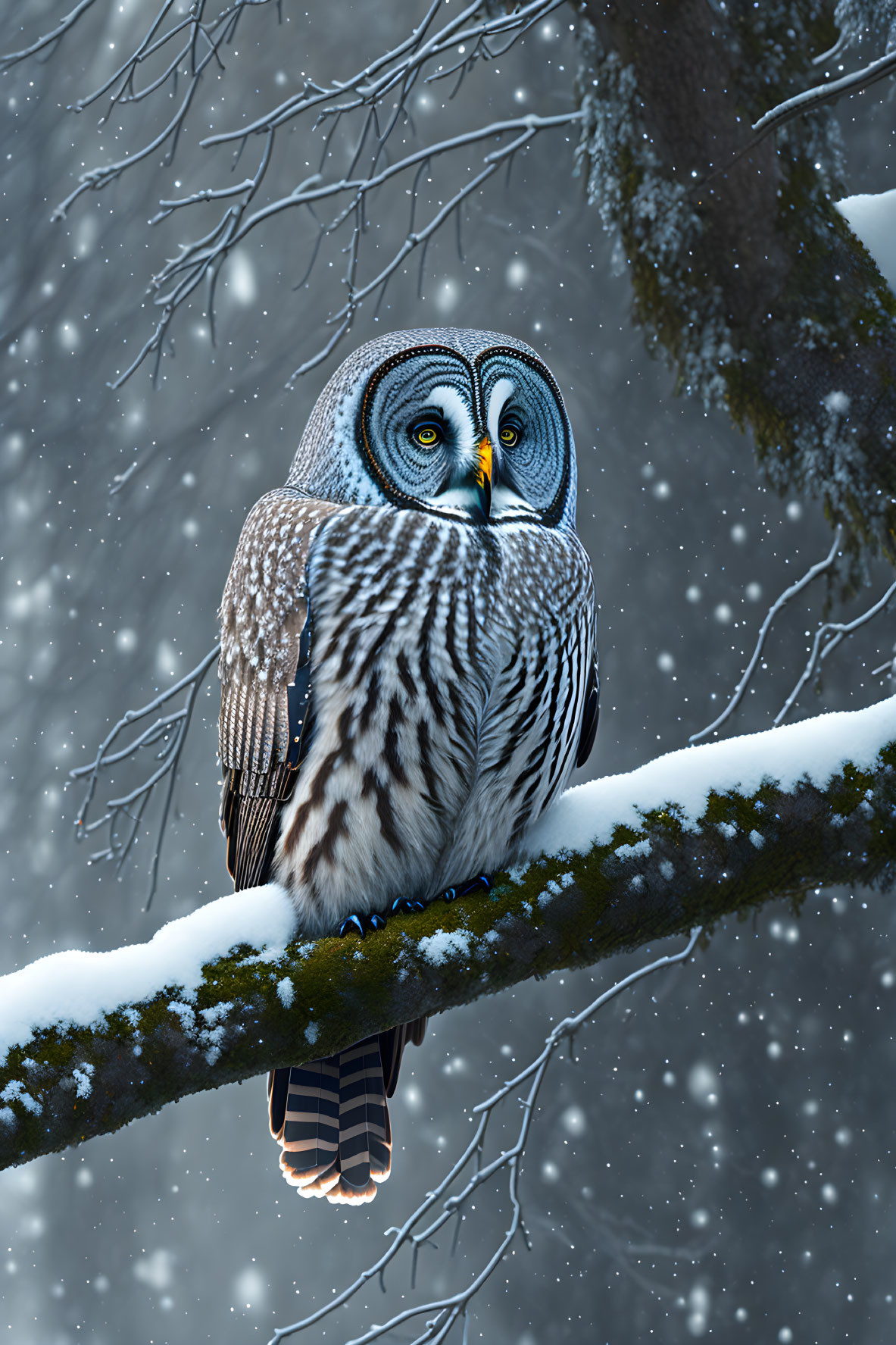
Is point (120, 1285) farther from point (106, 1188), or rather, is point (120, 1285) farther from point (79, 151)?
point (79, 151)

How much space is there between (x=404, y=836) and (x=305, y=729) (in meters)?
0.26

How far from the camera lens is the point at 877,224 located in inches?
127

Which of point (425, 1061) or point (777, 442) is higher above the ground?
point (777, 442)

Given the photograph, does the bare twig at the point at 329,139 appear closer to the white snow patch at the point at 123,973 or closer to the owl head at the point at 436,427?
the owl head at the point at 436,427

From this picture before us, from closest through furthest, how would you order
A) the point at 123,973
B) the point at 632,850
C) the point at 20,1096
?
the point at 20,1096, the point at 123,973, the point at 632,850

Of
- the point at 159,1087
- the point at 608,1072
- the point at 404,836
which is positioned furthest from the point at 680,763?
the point at 608,1072

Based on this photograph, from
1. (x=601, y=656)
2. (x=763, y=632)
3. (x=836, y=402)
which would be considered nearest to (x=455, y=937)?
(x=763, y=632)

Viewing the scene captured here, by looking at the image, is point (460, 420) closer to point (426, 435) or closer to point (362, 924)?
point (426, 435)

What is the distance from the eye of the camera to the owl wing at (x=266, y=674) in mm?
2072

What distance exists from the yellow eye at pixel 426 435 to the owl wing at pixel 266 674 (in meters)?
0.21

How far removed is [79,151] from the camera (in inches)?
278

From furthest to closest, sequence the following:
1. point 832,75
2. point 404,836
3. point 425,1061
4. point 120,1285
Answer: point 120,1285 → point 425,1061 → point 832,75 → point 404,836

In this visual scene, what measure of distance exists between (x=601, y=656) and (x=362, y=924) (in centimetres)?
457

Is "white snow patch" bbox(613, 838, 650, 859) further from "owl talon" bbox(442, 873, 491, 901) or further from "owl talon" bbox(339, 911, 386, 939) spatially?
"owl talon" bbox(339, 911, 386, 939)
